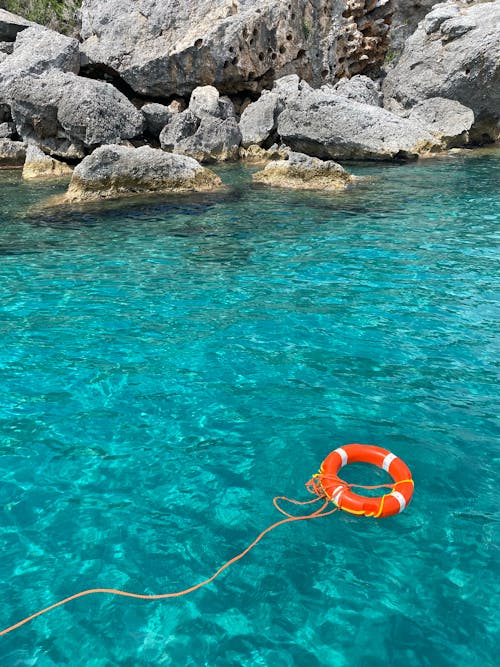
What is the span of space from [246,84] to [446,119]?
33.1ft

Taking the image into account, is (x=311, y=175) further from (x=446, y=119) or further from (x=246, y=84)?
(x=246, y=84)

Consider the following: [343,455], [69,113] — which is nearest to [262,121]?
[69,113]

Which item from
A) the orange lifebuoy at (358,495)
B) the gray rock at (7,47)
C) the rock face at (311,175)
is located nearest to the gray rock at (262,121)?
the rock face at (311,175)

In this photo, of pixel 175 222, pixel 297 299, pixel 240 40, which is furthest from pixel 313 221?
pixel 240 40

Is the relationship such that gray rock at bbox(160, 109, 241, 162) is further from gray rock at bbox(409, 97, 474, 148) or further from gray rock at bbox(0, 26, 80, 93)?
gray rock at bbox(409, 97, 474, 148)

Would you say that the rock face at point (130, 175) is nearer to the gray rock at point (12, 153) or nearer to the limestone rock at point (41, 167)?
the limestone rock at point (41, 167)

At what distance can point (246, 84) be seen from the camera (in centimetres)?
2659

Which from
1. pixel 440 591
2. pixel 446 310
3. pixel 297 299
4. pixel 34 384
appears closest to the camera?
pixel 440 591

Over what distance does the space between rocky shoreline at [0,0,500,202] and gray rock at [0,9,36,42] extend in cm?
6

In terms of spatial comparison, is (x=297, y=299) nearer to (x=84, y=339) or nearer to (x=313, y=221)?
(x=84, y=339)

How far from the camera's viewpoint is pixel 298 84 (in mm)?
24641

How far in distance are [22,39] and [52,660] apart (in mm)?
27563

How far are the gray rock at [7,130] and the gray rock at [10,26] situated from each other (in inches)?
240

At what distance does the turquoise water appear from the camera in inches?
120
